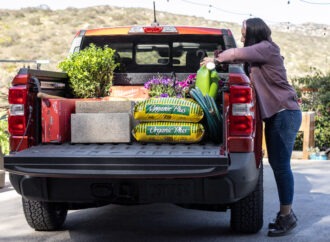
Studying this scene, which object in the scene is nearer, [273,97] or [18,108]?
[18,108]

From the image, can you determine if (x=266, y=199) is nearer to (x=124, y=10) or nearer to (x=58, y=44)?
(x=58, y=44)

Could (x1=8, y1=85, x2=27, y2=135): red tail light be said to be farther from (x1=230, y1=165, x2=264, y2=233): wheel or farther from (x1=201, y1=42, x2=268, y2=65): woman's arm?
(x1=230, y1=165, x2=264, y2=233): wheel

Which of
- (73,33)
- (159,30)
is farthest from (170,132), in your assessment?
(73,33)

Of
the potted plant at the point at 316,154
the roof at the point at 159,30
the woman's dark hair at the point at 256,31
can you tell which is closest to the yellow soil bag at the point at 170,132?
the woman's dark hair at the point at 256,31

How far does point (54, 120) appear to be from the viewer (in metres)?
5.54

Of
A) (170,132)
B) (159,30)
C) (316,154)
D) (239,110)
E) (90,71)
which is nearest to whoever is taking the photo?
(239,110)

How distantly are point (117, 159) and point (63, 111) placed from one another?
88 cm

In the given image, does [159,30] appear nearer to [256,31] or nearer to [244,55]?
[256,31]

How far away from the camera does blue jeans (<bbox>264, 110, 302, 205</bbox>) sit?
612cm

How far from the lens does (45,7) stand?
2430 inches

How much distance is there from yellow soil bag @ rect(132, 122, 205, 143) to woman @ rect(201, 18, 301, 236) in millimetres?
776

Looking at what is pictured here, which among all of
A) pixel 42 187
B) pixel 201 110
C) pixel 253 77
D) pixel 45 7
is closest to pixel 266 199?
pixel 253 77

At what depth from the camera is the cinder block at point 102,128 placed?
5.51 metres

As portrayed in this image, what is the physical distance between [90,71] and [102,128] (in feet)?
4.10
